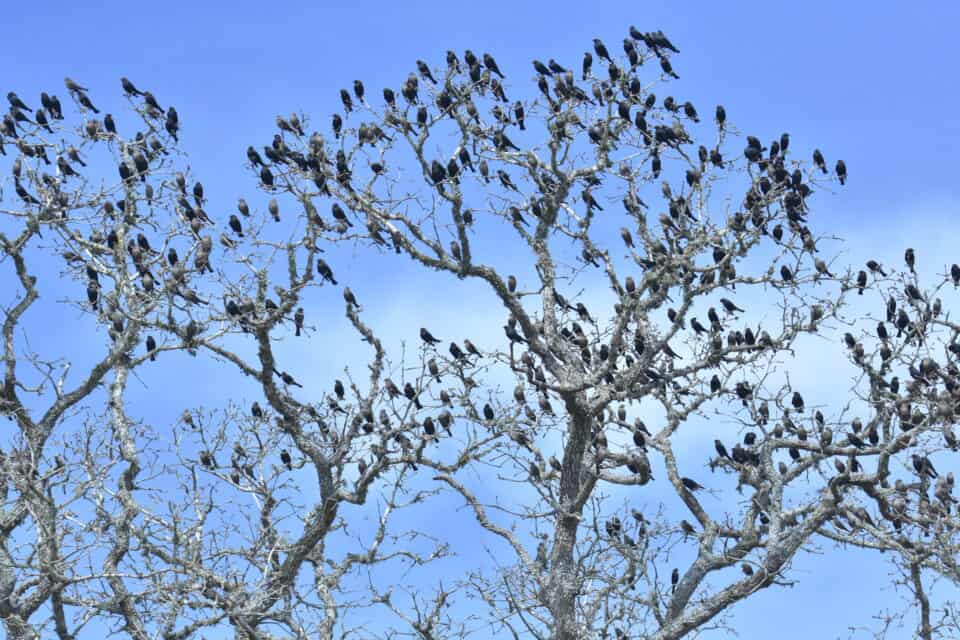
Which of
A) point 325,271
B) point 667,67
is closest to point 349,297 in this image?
point 325,271

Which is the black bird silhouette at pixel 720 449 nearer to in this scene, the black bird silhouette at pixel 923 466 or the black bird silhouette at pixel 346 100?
the black bird silhouette at pixel 923 466

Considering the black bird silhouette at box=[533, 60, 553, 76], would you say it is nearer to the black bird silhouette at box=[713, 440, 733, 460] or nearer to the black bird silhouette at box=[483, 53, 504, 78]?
the black bird silhouette at box=[483, 53, 504, 78]

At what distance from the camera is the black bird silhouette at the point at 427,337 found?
17828 mm

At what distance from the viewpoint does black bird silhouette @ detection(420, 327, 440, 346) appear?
17.8 metres

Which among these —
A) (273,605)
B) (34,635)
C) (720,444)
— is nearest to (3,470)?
(34,635)

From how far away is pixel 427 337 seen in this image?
18.3 metres

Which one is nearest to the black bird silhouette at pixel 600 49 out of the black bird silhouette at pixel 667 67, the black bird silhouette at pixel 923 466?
the black bird silhouette at pixel 667 67

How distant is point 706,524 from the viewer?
1775 centimetres

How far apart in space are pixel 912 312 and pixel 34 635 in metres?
10.7

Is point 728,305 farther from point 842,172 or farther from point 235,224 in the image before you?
point 235,224

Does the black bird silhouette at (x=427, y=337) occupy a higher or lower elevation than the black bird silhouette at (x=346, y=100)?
lower

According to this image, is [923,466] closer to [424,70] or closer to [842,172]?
[842,172]

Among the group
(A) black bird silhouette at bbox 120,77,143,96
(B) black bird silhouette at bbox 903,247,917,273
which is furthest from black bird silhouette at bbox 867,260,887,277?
(A) black bird silhouette at bbox 120,77,143,96

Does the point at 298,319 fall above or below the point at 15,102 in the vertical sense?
below
